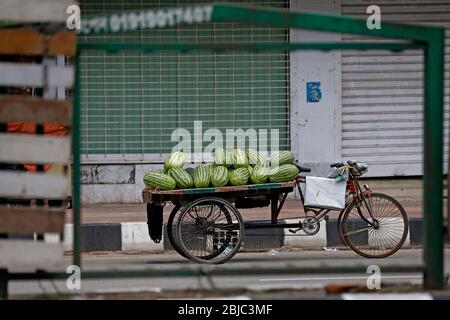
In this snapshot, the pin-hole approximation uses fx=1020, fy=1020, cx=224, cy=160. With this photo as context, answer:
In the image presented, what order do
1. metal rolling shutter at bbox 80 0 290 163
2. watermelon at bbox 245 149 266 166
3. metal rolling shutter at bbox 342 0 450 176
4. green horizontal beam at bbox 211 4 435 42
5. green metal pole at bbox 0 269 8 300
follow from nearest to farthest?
green horizontal beam at bbox 211 4 435 42 → green metal pole at bbox 0 269 8 300 → watermelon at bbox 245 149 266 166 → metal rolling shutter at bbox 80 0 290 163 → metal rolling shutter at bbox 342 0 450 176

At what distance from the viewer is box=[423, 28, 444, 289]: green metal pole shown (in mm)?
5871

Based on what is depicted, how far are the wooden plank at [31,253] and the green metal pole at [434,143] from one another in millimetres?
2155

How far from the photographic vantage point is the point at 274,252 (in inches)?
420

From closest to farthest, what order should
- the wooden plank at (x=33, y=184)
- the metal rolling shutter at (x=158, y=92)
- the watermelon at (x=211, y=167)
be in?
the wooden plank at (x=33, y=184) → the watermelon at (x=211, y=167) → the metal rolling shutter at (x=158, y=92)

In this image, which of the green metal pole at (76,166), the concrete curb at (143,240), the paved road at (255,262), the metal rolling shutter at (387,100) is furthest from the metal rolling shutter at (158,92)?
the green metal pole at (76,166)

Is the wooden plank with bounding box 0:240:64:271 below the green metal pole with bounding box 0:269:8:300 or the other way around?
the other way around

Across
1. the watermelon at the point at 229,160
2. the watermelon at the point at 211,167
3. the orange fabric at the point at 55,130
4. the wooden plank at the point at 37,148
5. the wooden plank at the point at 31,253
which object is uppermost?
the orange fabric at the point at 55,130

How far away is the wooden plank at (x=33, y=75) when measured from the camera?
18.8 feet

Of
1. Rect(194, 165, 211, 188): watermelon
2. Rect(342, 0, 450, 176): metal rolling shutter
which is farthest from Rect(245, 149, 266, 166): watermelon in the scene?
Rect(342, 0, 450, 176): metal rolling shutter

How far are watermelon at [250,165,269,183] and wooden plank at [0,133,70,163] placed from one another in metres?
3.90

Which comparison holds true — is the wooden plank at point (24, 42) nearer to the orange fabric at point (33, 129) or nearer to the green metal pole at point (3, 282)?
the orange fabric at point (33, 129)

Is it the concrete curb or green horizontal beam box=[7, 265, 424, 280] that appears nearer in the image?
green horizontal beam box=[7, 265, 424, 280]

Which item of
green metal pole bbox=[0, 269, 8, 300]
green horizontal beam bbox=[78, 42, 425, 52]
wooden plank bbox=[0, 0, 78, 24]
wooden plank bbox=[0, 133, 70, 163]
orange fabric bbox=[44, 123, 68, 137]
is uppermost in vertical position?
wooden plank bbox=[0, 0, 78, 24]

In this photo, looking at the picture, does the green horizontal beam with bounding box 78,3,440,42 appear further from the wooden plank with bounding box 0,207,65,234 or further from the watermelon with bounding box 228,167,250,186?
the watermelon with bounding box 228,167,250,186
